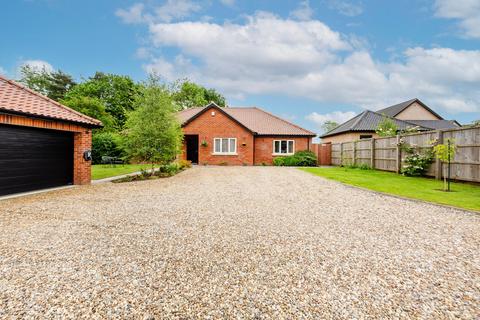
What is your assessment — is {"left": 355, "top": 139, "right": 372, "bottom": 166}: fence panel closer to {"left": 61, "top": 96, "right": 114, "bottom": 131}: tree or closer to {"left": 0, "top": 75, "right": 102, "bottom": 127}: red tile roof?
{"left": 0, "top": 75, "right": 102, "bottom": 127}: red tile roof

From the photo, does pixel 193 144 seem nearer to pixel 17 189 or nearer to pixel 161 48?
pixel 161 48

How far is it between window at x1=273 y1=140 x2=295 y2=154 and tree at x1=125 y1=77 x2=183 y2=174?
1276 centimetres

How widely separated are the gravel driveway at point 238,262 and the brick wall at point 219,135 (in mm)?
17608

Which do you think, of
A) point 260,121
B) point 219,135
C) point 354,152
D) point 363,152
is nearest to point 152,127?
point 219,135

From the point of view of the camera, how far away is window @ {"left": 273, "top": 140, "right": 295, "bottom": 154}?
25.5 m

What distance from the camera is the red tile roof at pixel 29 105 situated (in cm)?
881

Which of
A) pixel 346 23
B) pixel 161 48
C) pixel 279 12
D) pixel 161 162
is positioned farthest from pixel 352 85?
pixel 161 162

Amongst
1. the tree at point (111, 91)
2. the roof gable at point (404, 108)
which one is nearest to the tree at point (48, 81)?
the tree at point (111, 91)

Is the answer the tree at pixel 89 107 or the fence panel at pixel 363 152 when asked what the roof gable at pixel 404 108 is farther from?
the tree at pixel 89 107

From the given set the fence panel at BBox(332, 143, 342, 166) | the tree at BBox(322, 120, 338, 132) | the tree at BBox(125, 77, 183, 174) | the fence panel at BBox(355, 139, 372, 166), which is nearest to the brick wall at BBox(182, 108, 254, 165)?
the fence panel at BBox(332, 143, 342, 166)

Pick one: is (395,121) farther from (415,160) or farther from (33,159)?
(33,159)

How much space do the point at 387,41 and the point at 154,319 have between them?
78.4ft

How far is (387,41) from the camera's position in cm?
1992

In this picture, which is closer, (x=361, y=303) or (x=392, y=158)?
(x=361, y=303)
